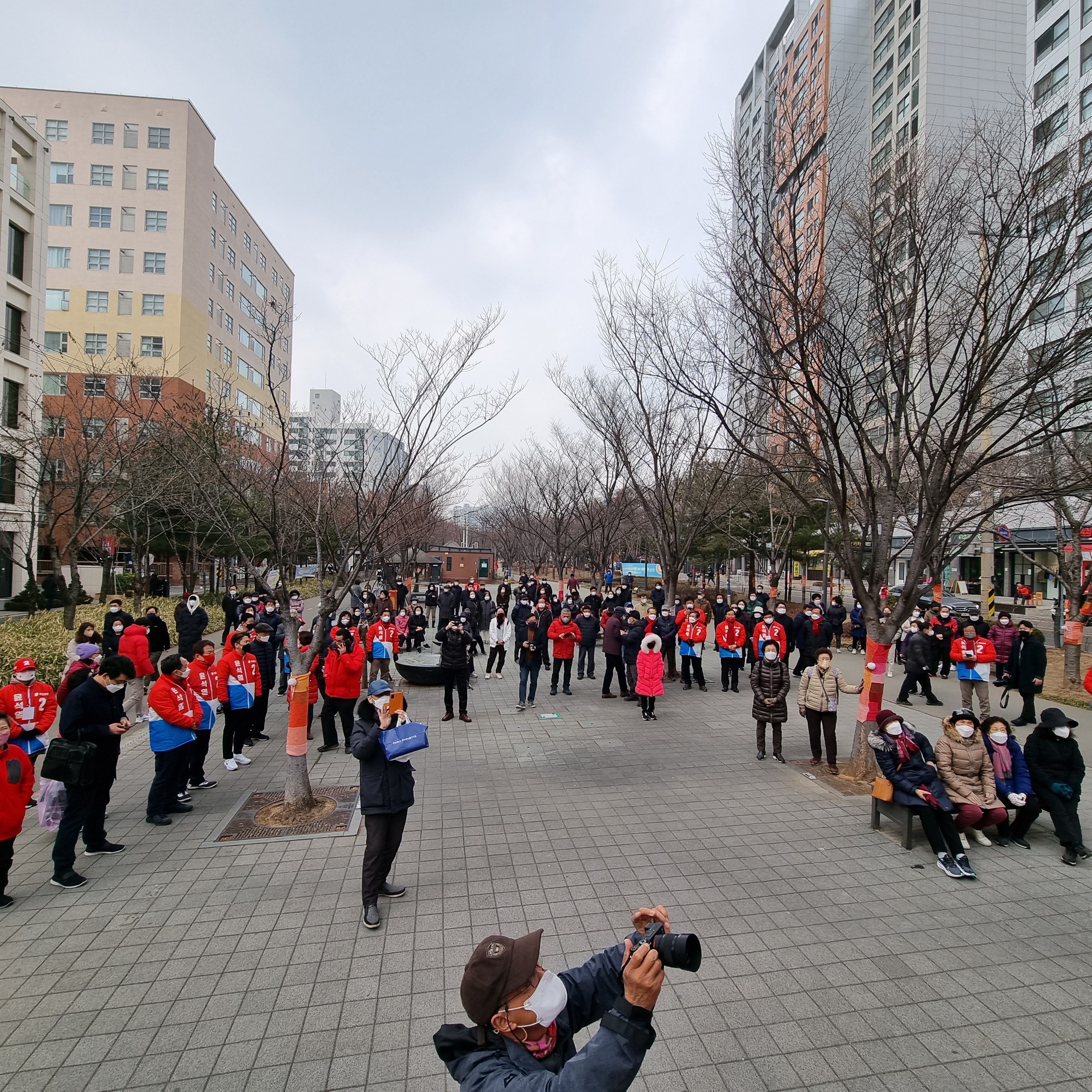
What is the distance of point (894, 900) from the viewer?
5.00 meters

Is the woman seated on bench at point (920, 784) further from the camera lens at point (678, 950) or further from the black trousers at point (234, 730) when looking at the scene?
the black trousers at point (234, 730)

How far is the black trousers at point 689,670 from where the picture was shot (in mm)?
13609

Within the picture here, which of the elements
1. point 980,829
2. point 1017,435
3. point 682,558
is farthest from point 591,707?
point 1017,435

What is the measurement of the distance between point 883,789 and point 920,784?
405 millimetres

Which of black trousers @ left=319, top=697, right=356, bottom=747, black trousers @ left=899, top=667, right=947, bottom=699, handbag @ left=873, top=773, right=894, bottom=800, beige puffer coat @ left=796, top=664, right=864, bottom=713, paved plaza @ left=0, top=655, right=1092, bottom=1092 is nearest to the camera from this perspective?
paved plaza @ left=0, top=655, right=1092, bottom=1092

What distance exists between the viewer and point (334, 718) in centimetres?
920

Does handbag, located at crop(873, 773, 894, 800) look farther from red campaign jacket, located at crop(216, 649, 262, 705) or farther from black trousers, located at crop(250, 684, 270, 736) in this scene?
black trousers, located at crop(250, 684, 270, 736)

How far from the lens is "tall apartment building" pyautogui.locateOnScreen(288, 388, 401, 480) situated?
33.4 feet

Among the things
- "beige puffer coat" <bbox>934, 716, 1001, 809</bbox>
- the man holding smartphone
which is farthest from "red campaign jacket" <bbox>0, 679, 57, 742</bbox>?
"beige puffer coat" <bbox>934, 716, 1001, 809</bbox>

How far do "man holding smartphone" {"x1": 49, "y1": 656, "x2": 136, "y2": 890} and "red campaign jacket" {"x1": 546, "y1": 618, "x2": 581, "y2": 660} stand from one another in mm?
7967

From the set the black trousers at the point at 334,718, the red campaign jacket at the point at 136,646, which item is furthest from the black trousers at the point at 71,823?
the red campaign jacket at the point at 136,646

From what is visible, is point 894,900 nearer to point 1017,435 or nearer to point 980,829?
point 980,829

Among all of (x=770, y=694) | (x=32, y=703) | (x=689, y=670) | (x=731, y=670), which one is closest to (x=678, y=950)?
(x=32, y=703)

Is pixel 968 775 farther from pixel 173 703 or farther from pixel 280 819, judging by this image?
pixel 173 703
